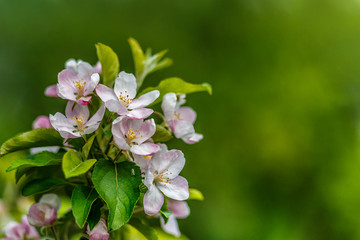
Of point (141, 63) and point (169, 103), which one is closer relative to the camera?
point (169, 103)

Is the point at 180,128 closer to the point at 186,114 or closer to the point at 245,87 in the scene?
the point at 186,114

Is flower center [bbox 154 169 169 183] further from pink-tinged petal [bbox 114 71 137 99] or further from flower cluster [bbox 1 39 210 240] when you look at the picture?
pink-tinged petal [bbox 114 71 137 99]

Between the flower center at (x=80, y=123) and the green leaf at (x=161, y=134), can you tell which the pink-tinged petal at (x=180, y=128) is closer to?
the green leaf at (x=161, y=134)

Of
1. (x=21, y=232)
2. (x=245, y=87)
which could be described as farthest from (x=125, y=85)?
(x=245, y=87)

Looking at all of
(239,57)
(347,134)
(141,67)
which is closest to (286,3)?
(239,57)

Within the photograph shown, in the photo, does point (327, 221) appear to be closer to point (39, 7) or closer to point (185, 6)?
point (185, 6)

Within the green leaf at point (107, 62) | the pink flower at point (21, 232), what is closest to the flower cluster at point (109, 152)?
the green leaf at point (107, 62)
